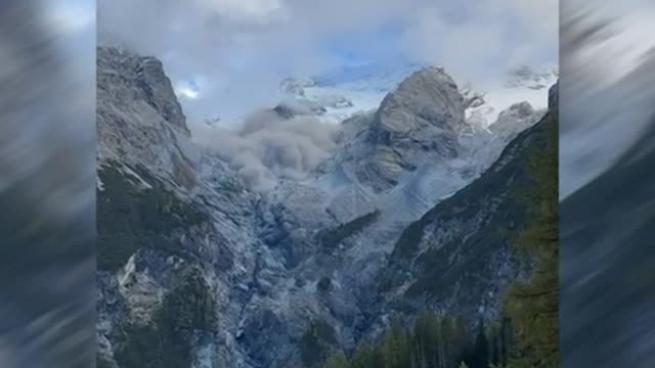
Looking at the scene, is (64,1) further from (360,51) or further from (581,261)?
(360,51)

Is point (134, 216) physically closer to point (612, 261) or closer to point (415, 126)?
point (415, 126)

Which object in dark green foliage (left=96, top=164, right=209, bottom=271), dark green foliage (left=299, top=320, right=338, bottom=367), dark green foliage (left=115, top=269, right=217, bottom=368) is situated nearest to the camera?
dark green foliage (left=299, top=320, right=338, bottom=367)

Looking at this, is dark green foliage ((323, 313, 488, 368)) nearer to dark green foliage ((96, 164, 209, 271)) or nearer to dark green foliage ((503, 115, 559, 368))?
dark green foliage ((503, 115, 559, 368))

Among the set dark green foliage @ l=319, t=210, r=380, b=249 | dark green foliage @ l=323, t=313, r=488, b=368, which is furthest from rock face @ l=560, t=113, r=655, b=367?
dark green foliage @ l=319, t=210, r=380, b=249

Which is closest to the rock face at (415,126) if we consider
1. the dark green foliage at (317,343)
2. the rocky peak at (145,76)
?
the dark green foliage at (317,343)

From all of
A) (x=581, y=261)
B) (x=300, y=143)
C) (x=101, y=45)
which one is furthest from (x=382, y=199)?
(x=581, y=261)

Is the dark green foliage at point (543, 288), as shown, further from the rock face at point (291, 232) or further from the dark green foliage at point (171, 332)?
the dark green foliage at point (171, 332)

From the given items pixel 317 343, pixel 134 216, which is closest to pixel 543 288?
pixel 317 343
